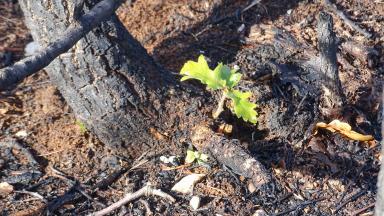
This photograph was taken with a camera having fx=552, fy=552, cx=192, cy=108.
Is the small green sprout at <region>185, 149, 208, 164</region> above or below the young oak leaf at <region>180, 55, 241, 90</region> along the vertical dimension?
below

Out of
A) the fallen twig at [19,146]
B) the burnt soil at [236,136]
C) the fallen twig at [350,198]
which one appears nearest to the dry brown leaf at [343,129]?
the burnt soil at [236,136]

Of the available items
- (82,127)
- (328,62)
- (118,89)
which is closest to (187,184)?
(118,89)

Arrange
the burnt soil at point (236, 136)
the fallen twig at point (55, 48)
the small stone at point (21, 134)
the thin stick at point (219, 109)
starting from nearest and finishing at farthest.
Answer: the fallen twig at point (55, 48), the burnt soil at point (236, 136), the thin stick at point (219, 109), the small stone at point (21, 134)

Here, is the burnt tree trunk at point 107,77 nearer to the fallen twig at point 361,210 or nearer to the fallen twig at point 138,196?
the fallen twig at point 138,196

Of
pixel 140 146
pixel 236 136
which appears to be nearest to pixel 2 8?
pixel 140 146

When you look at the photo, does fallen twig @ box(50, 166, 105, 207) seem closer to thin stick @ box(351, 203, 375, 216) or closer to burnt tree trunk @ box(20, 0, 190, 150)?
burnt tree trunk @ box(20, 0, 190, 150)

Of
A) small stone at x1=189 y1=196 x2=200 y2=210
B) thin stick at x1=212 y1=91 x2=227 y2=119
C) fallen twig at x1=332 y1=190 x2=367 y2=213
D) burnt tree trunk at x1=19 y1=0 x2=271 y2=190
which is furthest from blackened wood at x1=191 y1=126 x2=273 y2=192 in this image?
fallen twig at x1=332 y1=190 x2=367 y2=213

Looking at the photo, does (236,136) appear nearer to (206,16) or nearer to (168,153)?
(168,153)
